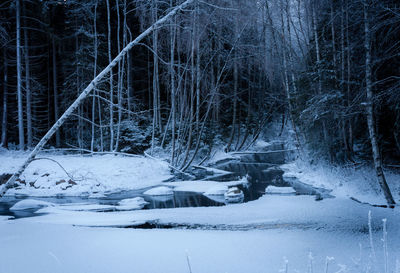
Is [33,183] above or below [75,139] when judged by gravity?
below

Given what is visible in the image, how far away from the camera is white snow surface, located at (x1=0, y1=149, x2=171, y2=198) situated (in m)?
11.8

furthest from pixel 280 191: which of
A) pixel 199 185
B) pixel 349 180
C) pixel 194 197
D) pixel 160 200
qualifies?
pixel 160 200

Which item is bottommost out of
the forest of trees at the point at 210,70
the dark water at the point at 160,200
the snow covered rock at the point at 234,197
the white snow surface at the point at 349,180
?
the dark water at the point at 160,200

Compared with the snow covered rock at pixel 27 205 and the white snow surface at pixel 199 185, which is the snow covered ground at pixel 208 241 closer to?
→ the snow covered rock at pixel 27 205

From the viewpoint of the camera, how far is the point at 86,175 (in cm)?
1282

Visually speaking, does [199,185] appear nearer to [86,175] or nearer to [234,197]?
[234,197]

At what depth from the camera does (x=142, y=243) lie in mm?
5094

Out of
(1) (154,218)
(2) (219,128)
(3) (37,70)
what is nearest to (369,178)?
(1) (154,218)

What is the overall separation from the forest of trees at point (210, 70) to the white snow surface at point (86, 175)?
147 centimetres

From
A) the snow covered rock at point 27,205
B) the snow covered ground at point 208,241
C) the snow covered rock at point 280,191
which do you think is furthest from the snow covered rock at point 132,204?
the snow covered rock at point 280,191

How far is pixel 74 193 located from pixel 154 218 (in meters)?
5.83

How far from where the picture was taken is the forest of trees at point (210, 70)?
7922 millimetres

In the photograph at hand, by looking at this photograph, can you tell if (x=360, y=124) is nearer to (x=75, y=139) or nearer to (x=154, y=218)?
(x=154, y=218)

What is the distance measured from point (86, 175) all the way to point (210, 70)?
416 inches
